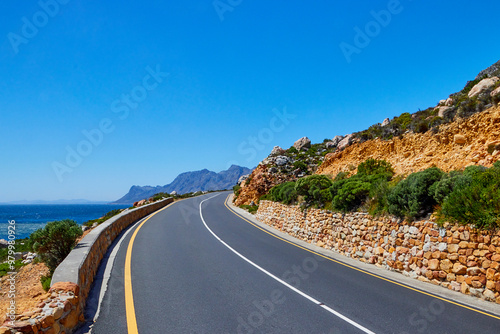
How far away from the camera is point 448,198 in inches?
354

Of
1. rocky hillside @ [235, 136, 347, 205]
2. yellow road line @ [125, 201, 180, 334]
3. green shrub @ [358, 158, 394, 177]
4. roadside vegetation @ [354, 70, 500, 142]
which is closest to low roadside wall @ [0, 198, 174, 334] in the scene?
yellow road line @ [125, 201, 180, 334]

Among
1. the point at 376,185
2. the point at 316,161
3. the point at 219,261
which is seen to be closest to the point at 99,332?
the point at 219,261

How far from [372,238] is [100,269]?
907 centimetres

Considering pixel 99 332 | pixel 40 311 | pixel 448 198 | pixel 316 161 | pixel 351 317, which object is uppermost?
pixel 316 161

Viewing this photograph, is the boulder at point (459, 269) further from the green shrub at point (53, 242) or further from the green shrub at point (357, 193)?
the green shrub at point (53, 242)

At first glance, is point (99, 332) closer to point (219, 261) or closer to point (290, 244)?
point (219, 261)

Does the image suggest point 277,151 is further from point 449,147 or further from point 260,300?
point 260,300

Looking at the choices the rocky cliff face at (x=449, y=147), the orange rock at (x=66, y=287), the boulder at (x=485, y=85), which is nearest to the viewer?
the orange rock at (x=66, y=287)

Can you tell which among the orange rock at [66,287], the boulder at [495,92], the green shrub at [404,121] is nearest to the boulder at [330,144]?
the green shrub at [404,121]

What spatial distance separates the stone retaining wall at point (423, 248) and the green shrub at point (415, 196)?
0.38 m

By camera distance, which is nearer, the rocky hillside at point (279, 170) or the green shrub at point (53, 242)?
the green shrub at point (53, 242)

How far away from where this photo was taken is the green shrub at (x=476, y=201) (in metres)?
7.68

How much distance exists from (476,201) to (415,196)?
205 cm

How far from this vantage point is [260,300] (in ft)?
21.7
